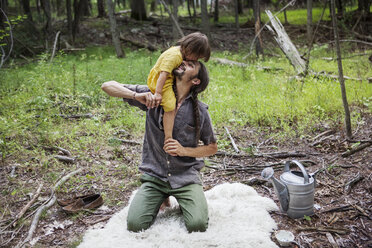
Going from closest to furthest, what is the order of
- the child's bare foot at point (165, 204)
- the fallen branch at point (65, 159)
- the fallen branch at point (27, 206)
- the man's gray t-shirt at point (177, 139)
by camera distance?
the man's gray t-shirt at point (177, 139), the fallen branch at point (27, 206), the child's bare foot at point (165, 204), the fallen branch at point (65, 159)

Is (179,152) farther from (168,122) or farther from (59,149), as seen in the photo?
(59,149)

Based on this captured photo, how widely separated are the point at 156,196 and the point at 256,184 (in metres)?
1.44

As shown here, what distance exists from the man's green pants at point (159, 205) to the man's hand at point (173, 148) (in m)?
0.38

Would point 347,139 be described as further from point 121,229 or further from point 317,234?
point 121,229

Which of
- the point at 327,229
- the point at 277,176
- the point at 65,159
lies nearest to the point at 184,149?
the point at 327,229

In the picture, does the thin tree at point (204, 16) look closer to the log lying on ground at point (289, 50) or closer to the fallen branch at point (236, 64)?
the fallen branch at point (236, 64)

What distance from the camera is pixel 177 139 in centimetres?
Answer: 300

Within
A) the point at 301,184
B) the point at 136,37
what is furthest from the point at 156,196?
the point at 136,37

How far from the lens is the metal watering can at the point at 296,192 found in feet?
9.51

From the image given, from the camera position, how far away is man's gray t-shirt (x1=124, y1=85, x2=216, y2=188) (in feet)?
9.77

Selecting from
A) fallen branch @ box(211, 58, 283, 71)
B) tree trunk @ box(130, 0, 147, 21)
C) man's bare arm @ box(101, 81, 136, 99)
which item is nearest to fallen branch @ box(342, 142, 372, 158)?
man's bare arm @ box(101, 81, 136, 99)

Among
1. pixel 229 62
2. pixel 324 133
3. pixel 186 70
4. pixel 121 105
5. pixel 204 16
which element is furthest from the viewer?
pixel 204 16

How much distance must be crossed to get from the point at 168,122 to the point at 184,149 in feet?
1.00

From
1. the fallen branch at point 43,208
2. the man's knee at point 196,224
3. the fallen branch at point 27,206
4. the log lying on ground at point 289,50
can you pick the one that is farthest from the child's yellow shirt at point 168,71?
the log lying on ground at point 289,50
